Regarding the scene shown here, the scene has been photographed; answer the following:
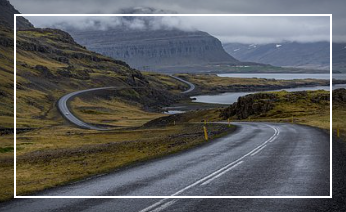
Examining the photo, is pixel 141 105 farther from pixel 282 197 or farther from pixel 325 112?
pixel 282 197

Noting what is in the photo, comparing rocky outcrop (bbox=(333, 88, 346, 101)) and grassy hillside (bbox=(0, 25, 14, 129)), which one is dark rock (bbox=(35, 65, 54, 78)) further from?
rocky outcrop (bbox=(333, 88, 346, 101))

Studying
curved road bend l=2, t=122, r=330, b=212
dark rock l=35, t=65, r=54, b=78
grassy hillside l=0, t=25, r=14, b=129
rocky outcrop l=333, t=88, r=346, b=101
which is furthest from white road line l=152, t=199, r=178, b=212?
dark rock l=35, t=65, r=54, b=78

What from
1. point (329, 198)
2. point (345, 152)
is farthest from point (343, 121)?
point (329, 198)

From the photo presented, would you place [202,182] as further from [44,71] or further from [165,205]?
[44,71]

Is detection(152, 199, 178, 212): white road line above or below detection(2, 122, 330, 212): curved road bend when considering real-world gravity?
above

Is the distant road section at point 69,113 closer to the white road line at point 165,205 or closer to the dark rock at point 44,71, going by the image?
the dark rock at point 44,71

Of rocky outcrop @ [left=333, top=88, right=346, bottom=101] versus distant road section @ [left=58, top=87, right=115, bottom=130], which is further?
distant road section @ [left=58, top=87, right=115, bottom=130]

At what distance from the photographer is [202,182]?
15.0m

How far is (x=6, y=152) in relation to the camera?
43.7 meters

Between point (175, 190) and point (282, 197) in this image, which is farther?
point (175, 190)

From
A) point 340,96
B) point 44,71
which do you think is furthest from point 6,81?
point 340,96

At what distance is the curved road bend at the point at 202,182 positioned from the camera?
11875mm

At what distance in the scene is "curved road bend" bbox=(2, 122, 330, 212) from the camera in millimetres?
11875

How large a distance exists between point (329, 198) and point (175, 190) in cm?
483
